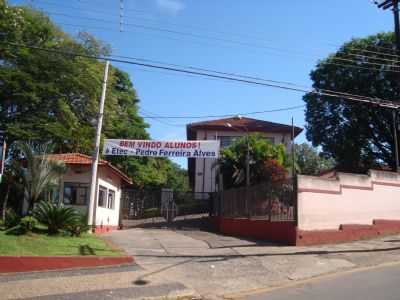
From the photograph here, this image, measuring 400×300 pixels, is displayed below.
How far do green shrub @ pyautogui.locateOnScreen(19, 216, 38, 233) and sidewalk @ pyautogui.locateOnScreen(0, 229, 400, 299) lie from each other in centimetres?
275

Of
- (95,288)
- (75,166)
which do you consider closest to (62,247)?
(95,288)

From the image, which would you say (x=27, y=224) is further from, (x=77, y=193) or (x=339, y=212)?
(x=339, y=212)

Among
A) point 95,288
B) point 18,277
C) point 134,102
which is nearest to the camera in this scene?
point 95,288

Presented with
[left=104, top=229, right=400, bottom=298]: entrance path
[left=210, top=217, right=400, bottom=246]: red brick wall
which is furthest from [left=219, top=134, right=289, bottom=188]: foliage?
[left=104, top=229, right=400, bottom=298]: entrance path

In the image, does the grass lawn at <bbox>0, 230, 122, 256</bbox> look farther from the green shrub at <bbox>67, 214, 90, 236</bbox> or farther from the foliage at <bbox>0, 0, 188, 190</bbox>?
the foliage at <bbox>0, 0, 188, 190</bbox>

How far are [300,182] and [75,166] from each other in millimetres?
10182

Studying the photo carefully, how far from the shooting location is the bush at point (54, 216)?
14195 mm

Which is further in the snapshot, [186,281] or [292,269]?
[292,269]

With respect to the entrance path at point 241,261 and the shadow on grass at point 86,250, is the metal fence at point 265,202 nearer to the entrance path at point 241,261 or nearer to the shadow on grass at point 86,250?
the entrance path at point 241,261

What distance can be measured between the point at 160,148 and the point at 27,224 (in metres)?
10.4

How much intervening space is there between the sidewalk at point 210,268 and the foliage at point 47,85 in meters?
9.90

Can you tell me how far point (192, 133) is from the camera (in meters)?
44.6

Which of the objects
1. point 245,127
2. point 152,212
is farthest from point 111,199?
point 245,127

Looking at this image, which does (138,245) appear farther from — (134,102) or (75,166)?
(134,102)
